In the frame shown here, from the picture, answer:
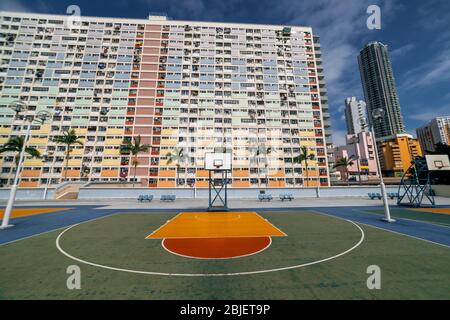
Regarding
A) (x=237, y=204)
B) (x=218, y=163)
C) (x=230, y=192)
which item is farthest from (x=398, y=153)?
(x=218, y=163)

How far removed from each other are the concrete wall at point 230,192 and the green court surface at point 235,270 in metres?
21.0

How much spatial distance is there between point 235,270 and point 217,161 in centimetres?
1396

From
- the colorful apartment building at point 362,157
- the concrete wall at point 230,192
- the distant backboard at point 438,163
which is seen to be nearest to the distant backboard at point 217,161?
the concrete wall at point 230,192

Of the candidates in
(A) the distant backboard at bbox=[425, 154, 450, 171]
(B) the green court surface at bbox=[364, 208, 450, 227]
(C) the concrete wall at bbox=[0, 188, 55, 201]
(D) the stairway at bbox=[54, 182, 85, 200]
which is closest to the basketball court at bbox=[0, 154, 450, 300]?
(B) the green court surface at bbox=[364, 208, 450, 227]

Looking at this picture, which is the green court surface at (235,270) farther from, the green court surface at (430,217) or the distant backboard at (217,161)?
the distant backboard at (217,161)

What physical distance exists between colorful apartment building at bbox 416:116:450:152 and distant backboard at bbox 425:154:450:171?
134437mm

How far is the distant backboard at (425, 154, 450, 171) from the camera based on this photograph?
753 inches

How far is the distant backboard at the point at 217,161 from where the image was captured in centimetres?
1883

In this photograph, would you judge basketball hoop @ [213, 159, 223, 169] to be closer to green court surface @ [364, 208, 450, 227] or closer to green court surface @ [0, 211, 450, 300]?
green court surface @ [0, 211, 450, 300]

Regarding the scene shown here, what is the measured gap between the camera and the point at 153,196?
28969 mm

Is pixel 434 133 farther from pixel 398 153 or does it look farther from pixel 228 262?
pixel 228 262

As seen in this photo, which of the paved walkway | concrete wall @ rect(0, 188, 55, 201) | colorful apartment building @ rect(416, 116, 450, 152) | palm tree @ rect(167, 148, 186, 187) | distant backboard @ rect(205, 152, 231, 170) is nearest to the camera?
distant backboard @ rect(205, 152, 231, 170)
